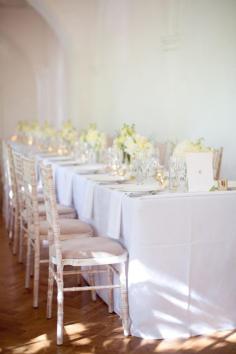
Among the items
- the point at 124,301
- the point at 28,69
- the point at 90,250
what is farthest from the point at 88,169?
the point at 28,69

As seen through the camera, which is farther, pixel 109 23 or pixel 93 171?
pixel 109 23

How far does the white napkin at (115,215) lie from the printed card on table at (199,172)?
1.48 feet

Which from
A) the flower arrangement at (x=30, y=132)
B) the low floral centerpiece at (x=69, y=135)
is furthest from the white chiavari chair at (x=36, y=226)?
the flower arrangement at (x=30, y=132)

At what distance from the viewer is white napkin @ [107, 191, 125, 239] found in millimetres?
3365

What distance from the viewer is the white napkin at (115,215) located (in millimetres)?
3365

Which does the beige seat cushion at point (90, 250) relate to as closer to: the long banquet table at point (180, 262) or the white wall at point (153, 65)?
the long banquet table at point (180, 262)

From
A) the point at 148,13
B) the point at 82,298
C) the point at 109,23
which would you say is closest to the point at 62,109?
the point at 109,23

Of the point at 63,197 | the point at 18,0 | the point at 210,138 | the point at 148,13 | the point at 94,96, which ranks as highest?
the point at 18,0

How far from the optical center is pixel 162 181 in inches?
145

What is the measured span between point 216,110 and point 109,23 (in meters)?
3.54

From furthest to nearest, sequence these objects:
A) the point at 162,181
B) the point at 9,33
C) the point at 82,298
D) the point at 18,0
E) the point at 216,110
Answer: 1. the point at 9,33
2. the point at 18,0
3. the point at 216,110
4. the point at 82,298
5. the point at 162,181

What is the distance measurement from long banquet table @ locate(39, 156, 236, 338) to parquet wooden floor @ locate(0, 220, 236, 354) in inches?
4.6

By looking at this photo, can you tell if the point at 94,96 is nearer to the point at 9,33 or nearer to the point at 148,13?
Result: the point at 148,13

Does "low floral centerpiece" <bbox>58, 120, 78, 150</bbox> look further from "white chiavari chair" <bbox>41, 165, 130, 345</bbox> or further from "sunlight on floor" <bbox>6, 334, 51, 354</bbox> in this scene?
"sunlight on floor" <bbox>6, 334, 51, 354</bbox>
